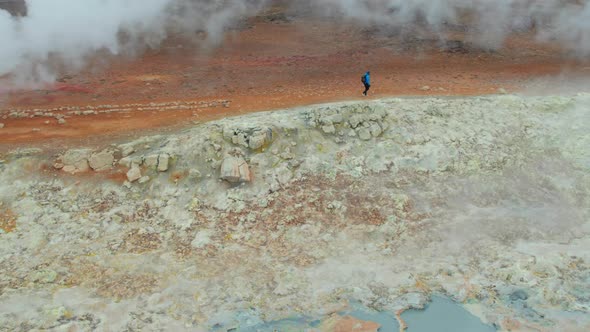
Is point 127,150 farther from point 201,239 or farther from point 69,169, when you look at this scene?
point 201,239

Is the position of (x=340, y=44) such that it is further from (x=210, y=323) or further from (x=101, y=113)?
(x=210, y=323)

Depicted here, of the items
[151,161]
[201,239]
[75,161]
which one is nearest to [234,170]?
[201,239]

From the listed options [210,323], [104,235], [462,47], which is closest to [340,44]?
[462,47]

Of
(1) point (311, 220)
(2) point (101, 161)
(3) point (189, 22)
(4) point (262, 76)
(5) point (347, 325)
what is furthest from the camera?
(3) point (189, 22)

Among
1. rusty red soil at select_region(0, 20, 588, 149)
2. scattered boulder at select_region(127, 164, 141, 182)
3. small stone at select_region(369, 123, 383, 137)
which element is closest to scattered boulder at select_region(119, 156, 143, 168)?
scattered boulder at select_region(127, 164, 141, 182)

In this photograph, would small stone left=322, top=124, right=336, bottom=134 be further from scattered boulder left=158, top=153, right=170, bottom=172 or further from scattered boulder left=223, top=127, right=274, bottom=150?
scattered boulder left=158, top=153, right=170, bottom=172
